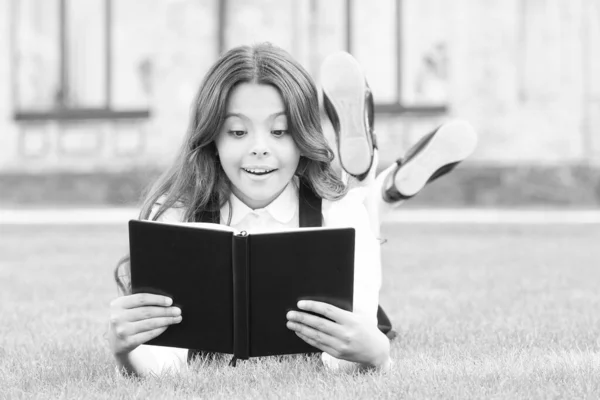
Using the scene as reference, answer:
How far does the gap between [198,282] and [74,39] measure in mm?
10093

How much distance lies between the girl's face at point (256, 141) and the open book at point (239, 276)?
0.31 meters

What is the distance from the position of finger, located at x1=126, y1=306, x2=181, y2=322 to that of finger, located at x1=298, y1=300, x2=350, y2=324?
0.31 metres

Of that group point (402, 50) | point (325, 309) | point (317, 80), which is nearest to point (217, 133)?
point (325, 309)

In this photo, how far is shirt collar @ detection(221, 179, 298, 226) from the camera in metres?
2.58

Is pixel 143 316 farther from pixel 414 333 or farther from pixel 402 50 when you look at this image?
pixel 402 50

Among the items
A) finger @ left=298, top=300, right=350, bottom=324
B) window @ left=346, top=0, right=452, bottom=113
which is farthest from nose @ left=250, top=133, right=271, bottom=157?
window @ left=346, top=0, right=452, bottom=113

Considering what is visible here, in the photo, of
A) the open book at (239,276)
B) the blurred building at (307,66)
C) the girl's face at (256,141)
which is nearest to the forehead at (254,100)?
the girl's face at (256,141)

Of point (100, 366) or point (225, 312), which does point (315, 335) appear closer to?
point (225, 312)

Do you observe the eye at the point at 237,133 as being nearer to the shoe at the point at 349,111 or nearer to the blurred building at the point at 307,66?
the shoe at the point at 349,111

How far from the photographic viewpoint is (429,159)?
329 cm

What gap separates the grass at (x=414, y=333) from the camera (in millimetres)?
2240

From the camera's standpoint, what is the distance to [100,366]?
265 cm

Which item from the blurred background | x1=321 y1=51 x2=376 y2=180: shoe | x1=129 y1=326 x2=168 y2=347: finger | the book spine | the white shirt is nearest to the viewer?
the book spine

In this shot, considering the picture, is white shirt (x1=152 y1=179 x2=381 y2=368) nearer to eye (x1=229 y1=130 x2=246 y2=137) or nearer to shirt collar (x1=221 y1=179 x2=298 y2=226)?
shirt collar (x1=221 y1=179 x2=298 y2=226)
